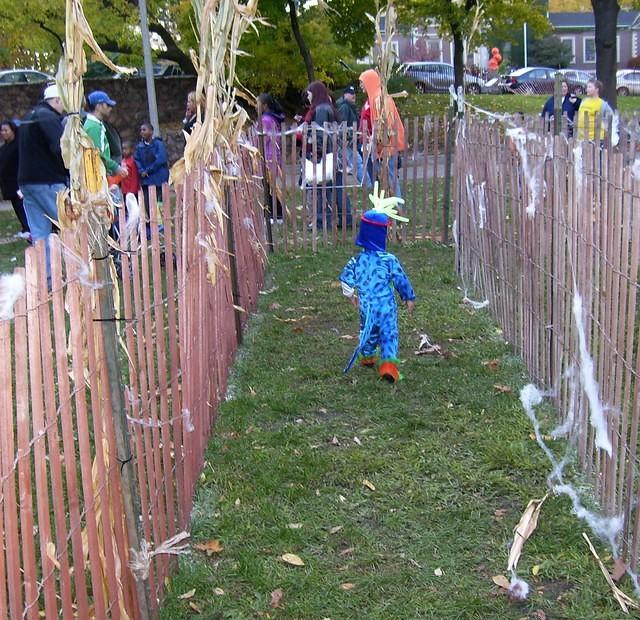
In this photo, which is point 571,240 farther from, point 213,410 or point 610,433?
point 213,410

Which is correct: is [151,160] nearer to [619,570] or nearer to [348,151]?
[348,151]

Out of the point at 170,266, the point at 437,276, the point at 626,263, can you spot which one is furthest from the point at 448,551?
the point at 437,276

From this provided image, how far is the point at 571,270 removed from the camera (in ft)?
14.9

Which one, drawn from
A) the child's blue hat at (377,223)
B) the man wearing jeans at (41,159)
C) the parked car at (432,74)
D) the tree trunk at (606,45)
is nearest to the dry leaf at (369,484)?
the child's blue hat at (377,223)

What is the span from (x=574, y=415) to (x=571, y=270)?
30.3 inches

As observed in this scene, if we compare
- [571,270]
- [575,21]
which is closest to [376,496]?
[571,270]

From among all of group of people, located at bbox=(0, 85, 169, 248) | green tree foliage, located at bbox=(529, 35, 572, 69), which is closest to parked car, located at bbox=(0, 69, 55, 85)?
group of people, located at bbox=(0, 85, 169, 248)

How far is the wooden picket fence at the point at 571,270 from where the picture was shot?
11.6ft

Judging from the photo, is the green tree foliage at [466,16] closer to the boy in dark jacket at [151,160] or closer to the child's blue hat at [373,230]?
the boy in dark jacket at [151,160]

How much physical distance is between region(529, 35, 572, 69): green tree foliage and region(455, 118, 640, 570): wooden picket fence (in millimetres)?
48938

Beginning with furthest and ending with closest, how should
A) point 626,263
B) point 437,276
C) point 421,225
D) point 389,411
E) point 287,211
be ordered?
point 421,225 → point 287,211 → point 437,276 → point 389,411 → point 626,263

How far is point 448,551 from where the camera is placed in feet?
12.6

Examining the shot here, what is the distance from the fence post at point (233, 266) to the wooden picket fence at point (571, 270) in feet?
6.52

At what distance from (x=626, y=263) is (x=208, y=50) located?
3.00 metres
